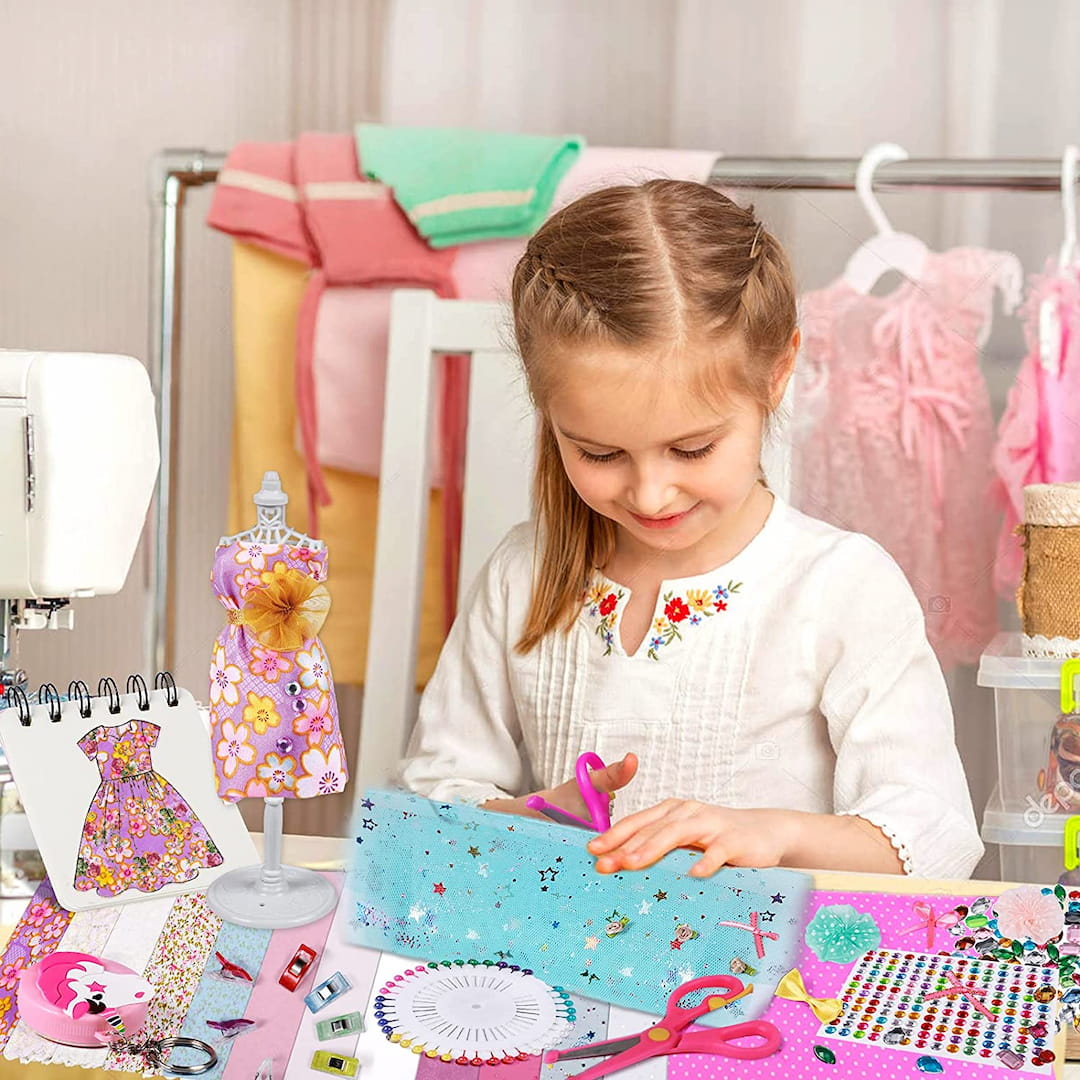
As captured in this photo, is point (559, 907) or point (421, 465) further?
point (421, 465)

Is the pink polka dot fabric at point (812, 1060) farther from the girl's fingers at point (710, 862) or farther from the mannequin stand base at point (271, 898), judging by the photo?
the mannequin stand base at point (271, 898)

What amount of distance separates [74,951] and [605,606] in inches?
13.3

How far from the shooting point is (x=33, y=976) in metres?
0.53

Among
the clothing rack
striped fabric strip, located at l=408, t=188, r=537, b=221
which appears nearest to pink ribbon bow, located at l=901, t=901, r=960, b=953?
the clothing rack

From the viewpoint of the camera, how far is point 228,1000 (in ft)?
1.72

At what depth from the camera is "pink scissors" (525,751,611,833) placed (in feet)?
1.99

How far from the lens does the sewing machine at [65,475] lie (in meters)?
0.61

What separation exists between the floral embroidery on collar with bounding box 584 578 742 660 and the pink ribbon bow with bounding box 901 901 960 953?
0.22 m

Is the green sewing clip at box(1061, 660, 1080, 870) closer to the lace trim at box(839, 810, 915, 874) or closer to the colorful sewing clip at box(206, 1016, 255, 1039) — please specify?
the lace trim at box(839, 810, 915, 874)

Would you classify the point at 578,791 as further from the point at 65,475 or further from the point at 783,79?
the point at 783,79

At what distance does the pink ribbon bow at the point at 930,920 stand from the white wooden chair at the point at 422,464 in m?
0.39

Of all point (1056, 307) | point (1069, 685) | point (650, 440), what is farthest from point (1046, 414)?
point (650, 440)

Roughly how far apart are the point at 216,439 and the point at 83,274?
0.15 m

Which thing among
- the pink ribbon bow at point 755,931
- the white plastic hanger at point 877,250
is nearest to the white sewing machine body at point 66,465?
the pink ribbon bow at point 755,931
